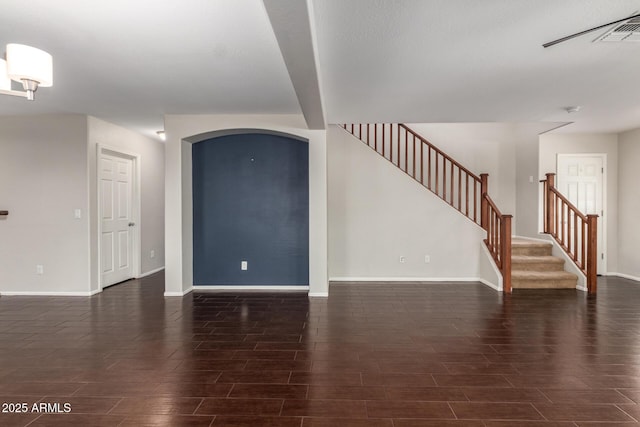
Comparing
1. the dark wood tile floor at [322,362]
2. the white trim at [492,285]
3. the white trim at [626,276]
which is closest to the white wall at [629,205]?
the white trim at [626,276]

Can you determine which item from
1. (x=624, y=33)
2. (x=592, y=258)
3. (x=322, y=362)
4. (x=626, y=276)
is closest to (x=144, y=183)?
(x=322, y=362)

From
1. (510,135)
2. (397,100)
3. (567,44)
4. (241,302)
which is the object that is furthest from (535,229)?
(241,302)

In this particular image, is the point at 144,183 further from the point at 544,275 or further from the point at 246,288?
the point at 544,275

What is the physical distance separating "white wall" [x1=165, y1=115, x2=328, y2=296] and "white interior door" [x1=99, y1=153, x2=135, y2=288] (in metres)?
1.20

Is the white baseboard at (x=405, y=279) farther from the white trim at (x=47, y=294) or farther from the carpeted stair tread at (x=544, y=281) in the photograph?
the white trim at (x=47, y=294)

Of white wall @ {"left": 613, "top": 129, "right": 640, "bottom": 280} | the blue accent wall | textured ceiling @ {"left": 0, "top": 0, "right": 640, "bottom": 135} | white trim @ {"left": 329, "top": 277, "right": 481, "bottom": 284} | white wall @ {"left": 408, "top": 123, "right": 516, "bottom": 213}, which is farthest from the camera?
white wall @ {"left": 408, "top": 123, "right": 516, "bottom": 213}

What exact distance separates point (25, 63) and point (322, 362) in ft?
8.96

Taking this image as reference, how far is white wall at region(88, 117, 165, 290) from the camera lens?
557cm

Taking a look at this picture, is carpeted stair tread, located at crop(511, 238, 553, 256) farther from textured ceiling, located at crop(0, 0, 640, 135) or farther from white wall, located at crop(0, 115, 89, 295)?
white wall, located at crop(0, 115, 89, 295)

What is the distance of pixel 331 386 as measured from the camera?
2684 mm

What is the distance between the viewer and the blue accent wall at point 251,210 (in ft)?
19.4

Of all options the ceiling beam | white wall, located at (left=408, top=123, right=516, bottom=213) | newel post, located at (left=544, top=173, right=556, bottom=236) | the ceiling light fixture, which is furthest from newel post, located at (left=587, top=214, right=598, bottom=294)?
the ceiling light fixture

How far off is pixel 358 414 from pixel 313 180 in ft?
11.8

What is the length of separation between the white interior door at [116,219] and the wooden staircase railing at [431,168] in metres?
3.79
